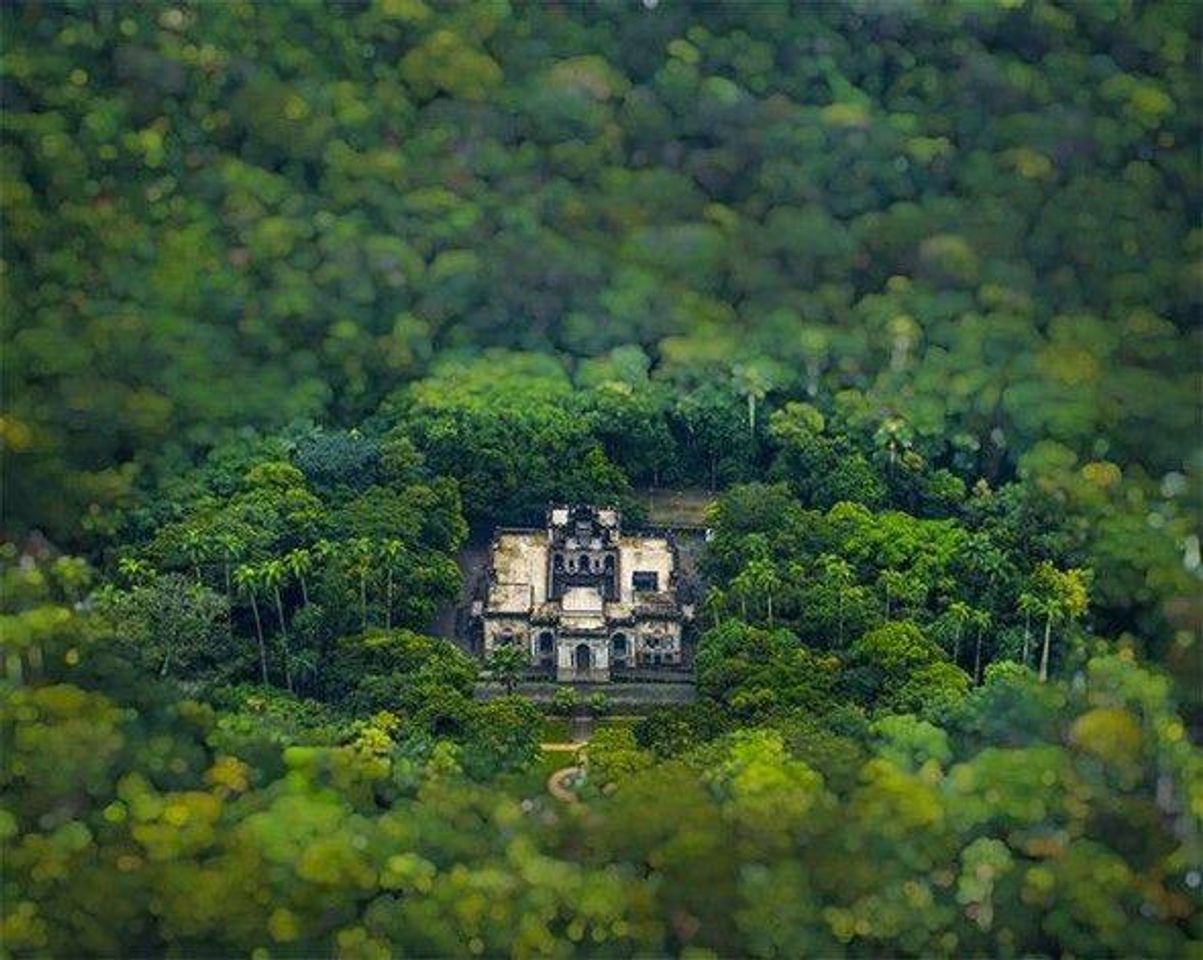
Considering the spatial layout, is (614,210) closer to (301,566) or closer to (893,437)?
(893,437)

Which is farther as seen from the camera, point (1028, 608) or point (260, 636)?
point (260, 636)

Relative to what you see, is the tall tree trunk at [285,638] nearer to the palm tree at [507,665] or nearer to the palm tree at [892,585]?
the palm tree at [507,665]

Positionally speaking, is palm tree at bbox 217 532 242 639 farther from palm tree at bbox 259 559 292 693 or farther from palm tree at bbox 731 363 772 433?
palm tree at bbox 731 363 772 433

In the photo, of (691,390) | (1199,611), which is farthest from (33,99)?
(1199,611)

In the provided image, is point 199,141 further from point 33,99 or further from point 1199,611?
point 1199,611

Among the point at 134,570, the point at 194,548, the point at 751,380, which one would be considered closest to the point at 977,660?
the point at 751,380

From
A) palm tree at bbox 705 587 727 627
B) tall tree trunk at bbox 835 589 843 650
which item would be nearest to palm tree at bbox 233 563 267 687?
palm tree at bbox 705 587 727 627

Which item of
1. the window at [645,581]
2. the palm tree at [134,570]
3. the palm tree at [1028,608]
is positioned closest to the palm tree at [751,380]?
the window at [645,581]
